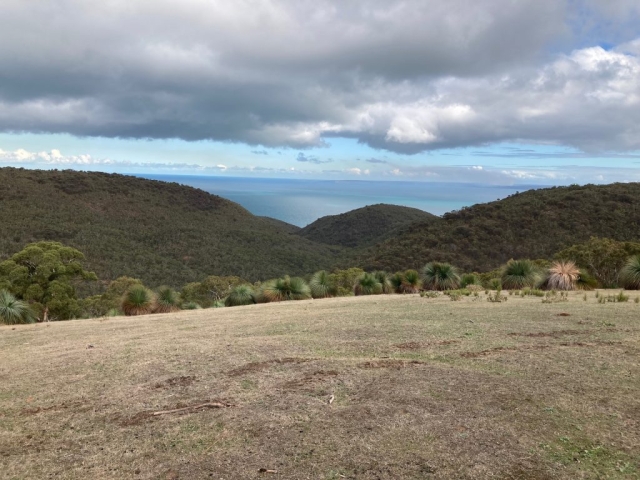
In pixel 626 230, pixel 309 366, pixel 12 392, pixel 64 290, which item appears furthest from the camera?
pixel 626 230

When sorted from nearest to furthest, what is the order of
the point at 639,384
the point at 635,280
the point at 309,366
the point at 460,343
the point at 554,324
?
the point at 639,384, the point at 309,366, the point at 460,343, the point at 554,324, the point at 635,280

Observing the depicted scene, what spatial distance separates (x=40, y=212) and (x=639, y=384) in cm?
6942

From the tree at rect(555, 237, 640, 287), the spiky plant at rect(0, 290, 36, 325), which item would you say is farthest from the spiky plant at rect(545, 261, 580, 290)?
the spiky plant at rect(0, 290, 36, 325)

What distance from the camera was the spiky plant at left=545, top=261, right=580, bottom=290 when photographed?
1702 centimetres

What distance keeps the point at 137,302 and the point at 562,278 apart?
15.1 meters

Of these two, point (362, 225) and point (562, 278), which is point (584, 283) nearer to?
point (562, 278)

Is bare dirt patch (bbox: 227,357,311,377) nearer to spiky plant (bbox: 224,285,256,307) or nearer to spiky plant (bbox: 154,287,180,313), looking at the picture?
spiky plant (bbox: 154,287,180,313)

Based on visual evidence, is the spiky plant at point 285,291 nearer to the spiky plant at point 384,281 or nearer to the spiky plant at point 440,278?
the spiky plant at point 384,281

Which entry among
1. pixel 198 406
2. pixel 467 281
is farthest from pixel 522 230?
pixel 198 406

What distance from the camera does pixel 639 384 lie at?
19.7 feet

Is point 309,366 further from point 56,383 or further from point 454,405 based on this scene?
point 56,383

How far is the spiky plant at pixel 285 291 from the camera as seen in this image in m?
19.2

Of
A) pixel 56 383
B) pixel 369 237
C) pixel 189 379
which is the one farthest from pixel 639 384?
pixel 369 237

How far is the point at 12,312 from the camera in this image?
15086mm
